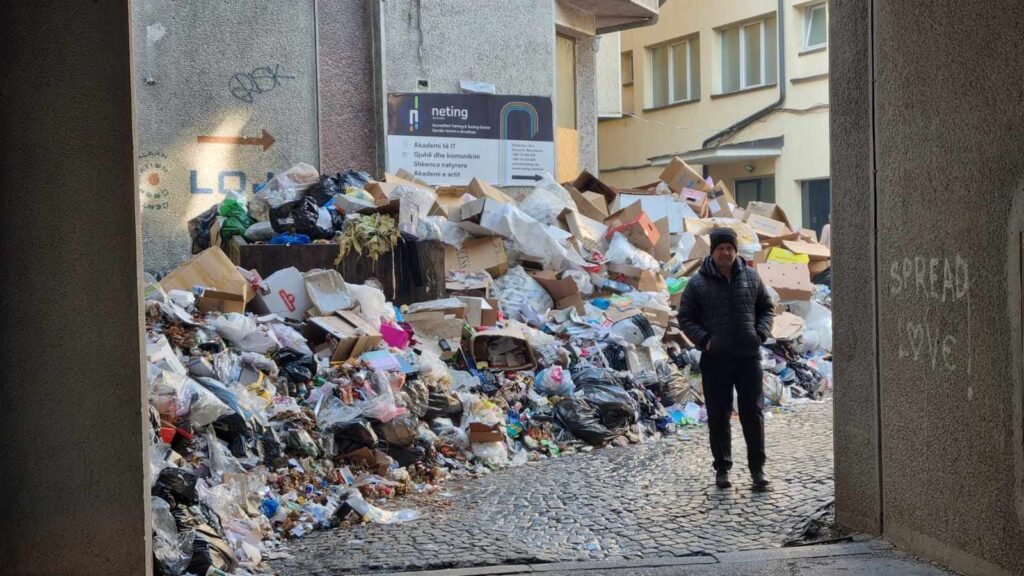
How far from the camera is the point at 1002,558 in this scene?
185 inches

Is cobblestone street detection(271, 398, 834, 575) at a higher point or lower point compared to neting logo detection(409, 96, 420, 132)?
lower

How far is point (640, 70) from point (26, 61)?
26.2 m

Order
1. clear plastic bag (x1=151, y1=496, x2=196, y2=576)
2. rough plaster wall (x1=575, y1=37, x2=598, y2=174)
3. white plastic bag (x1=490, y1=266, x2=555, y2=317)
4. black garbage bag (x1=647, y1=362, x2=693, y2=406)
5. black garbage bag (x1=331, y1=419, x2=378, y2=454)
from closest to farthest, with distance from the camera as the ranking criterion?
clear plastic bag (x1=151, y1=496, x2=196, y2=576), black garbage bag (x1=331, y1=419, x2=378, y2=454), black garbage bag (x1=647, y1=362, x2=693, y2=406), white plastic bag (x1=490, y1=266, x2=555, y2=317), rough plaster wall (x1=575, y1=37, x2=598, y2=174)

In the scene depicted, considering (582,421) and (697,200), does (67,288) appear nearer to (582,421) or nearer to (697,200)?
(582,421)

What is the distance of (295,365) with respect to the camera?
361 inches

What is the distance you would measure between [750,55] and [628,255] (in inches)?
584

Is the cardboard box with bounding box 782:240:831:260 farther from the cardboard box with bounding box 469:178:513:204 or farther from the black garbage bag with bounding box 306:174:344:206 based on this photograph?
the black garbage bag with bounding box 306:174:344:206

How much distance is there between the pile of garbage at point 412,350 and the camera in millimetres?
7375

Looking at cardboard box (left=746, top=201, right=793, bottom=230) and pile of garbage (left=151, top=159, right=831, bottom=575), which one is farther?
cardboard box (left=746, top=201, right=793, bottom=230)

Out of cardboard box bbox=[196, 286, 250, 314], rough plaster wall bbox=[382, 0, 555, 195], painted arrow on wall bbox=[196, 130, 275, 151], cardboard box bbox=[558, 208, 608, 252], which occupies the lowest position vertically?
cardboard box bbox=[196, 286, 250, 314]

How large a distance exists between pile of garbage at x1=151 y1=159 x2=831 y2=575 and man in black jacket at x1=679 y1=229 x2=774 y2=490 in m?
1.97

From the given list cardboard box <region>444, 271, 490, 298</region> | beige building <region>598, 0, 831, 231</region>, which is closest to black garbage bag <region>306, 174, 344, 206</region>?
cardboard box <region>444, 271, 490, 298</region>

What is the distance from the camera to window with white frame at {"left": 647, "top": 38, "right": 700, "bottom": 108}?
92.9 feet

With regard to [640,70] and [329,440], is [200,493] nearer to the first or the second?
[329,440]
